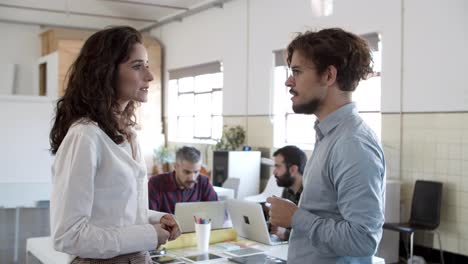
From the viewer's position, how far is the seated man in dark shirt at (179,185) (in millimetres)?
4253

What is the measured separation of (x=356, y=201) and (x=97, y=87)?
2.78ft

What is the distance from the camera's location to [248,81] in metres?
7.86

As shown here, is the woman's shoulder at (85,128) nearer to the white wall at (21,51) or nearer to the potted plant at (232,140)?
the potted plant at (232,140)

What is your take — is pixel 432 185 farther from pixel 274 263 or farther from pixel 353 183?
pixel 353 183

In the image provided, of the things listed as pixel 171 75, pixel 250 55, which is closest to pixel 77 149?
pixel 250 55

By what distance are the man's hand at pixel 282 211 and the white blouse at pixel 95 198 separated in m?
0.42

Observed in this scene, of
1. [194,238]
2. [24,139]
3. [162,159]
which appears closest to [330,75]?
[194,238]

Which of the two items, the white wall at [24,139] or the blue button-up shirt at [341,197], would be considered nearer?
the blue button-up shirt at [341,197]

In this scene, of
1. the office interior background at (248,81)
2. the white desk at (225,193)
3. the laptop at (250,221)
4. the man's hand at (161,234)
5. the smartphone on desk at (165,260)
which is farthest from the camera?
the white desk at (225,193)

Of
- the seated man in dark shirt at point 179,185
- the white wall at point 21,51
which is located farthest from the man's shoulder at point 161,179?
the white wall at point 21,51

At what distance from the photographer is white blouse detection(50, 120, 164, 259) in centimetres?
148

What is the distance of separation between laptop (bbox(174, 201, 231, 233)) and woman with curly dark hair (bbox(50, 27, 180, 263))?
4.88 feet

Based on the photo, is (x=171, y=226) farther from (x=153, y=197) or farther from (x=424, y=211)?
(x=424, y=211)

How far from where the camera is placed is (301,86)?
5.92ft
